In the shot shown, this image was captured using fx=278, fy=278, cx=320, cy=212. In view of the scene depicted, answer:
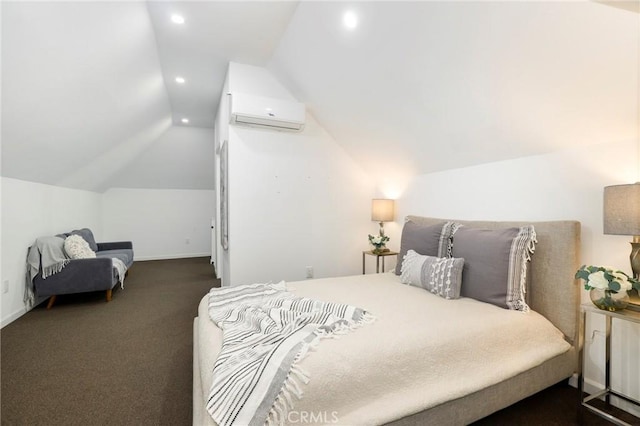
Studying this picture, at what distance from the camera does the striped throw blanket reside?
1.01 m

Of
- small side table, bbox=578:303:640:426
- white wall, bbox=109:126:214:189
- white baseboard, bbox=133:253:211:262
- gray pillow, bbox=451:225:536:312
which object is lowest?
white baseboard, bbox=133:253:211:262

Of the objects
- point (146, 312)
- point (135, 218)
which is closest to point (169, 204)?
point (135, 218)

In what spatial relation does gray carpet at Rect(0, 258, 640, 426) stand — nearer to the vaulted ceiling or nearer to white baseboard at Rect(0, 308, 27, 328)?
white baseboard at Rect(0, 308, 27, 328)

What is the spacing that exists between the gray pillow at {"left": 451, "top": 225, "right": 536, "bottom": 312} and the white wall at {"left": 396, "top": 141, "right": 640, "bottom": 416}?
307 mm

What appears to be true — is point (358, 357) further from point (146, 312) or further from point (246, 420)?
point (146, 312)

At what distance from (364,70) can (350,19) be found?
425 mm

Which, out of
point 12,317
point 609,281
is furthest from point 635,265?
point 12,317

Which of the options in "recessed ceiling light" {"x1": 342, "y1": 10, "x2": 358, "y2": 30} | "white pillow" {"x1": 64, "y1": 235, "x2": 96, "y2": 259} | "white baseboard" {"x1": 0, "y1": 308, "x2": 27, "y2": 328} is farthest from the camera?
"white pillow" {"x1": 64, "y1": 235, "x2": 96, "y2": 259}

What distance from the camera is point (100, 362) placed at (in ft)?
6.93

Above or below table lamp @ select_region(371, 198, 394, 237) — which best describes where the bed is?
below

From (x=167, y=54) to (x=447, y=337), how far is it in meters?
3.75

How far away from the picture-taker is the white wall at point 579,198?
1.65m

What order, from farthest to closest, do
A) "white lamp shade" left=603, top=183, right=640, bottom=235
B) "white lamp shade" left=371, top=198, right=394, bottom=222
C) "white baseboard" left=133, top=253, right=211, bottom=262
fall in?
1. "white baseboard" left=133, top=253, right=211, bottom=262
2. "white lamp shade" left=371, top=198, right=394, bottom=222
3. "white lamp shade" left=603, top=183, right=640, bottom=235

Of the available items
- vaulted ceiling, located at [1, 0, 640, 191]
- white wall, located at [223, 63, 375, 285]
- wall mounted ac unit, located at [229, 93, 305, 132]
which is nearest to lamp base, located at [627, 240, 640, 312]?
vaulted ceiling, located at [1, 0, 640, 191]
